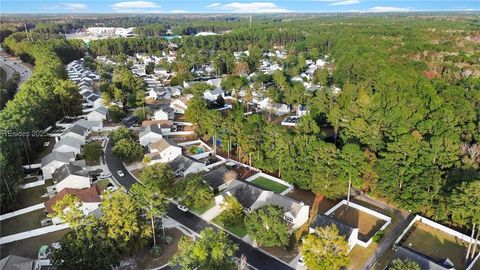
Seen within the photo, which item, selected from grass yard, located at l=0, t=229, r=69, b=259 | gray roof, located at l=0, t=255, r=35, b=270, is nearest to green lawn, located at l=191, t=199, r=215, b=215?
grass yard, located at l=0, t=229, r=69, b=259

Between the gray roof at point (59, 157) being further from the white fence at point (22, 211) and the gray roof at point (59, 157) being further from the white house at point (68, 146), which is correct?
the white fence at point (22, 211)

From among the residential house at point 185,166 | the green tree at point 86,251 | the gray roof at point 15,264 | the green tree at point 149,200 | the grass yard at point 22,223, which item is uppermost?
the green tree at point 149,200

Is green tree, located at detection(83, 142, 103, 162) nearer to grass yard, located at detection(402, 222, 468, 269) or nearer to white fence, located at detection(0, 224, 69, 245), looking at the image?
white fence, located at detection(0, 224, 69, 245)

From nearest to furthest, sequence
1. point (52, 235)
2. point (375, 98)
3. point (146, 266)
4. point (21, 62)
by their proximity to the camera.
Result: point (146, 266), point (52, 235), point (375, 98), point (21, 62)

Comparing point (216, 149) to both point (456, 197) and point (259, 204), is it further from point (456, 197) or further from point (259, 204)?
point (456, 197)

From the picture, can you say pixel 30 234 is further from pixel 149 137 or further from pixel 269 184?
pixel 269 184

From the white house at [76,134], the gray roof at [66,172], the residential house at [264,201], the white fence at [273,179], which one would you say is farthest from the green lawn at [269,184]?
the white house at [76,134]

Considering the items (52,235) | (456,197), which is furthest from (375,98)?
(52,235)

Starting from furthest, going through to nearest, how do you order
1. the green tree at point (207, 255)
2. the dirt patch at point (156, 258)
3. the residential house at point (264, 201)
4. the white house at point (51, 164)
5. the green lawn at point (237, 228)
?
the white house at point (51, 164)
the residential house at point (264, 201)
the green lawn at point (237, 228)
the dirt patch at point (156, 258)
the green tree at point (207, 255)
